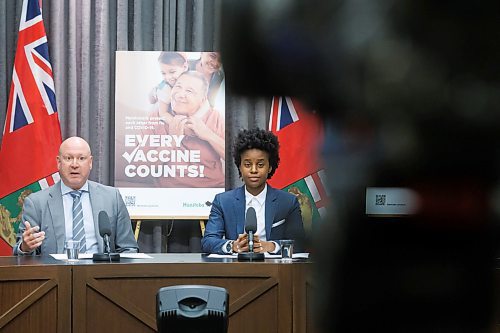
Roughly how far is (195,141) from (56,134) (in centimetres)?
94

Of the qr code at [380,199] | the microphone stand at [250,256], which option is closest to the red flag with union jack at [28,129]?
the microphone stand at [250,256]

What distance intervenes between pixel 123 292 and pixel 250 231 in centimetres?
65

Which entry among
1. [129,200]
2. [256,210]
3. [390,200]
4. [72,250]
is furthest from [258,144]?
[390,200]

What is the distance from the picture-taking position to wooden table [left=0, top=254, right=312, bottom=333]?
322 centimetres

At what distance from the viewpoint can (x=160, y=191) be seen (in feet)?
16.8

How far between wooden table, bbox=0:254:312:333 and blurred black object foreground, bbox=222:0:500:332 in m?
2.86

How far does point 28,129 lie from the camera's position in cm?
510

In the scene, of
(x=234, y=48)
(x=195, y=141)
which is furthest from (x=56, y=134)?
(x=234, y=48)

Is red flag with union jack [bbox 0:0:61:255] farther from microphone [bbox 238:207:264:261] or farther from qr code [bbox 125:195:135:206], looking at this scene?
microphone [bbox 238:207:264:261]

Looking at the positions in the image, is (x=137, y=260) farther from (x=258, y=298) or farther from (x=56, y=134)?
(x=56, y=134)

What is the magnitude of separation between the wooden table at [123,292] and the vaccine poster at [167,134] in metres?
1.67

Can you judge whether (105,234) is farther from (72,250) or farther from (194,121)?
(194,121)

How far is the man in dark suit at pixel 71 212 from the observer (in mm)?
3887

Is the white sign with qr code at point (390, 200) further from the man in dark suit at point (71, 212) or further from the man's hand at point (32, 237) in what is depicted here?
the man in dark suit at point (71, 212)
